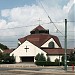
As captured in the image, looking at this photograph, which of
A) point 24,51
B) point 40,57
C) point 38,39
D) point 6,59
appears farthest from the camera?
point 38,39

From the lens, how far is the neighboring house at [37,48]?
10038 cm

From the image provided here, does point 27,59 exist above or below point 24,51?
below

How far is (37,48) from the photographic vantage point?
102m

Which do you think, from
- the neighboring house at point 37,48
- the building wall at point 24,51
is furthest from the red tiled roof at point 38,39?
the building wall at point 24,51

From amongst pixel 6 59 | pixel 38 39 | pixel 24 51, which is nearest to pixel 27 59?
pixel 24 51

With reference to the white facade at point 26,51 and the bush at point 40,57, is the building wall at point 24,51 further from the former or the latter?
the bush at point 40,57

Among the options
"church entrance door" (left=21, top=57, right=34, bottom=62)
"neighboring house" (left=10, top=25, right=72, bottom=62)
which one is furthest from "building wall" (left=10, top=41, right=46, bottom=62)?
"church entrance door" (left=21, top=57, right=34, bottom=62)

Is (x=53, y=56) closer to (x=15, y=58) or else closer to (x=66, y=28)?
(x=15, y=58)

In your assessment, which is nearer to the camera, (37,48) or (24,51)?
(37,48)

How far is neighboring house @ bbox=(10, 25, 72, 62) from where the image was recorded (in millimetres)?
100375

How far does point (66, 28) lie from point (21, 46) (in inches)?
2142

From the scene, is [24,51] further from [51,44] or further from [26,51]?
[51,44]

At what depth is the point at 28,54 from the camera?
336 ft

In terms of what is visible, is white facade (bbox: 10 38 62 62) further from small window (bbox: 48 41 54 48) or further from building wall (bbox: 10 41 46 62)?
small window (bbox: 48 41 54 48)
